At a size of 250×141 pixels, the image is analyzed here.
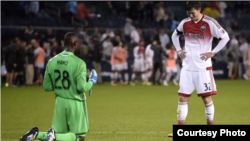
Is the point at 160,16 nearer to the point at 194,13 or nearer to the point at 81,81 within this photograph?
the point at 194,13

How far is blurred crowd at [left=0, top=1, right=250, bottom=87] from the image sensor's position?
1118 inches

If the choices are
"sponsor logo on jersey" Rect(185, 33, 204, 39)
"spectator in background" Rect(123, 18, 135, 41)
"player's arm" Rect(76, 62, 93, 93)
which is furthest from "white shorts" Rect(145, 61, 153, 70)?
"player's arm" Rect(76, 62, 93, 93)

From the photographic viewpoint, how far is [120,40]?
104 ft

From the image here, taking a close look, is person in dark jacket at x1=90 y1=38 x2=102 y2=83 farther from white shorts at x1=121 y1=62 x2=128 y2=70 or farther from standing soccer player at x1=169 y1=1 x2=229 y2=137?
standing soccer player at x1=169 y1=1 x2=229 y2=137

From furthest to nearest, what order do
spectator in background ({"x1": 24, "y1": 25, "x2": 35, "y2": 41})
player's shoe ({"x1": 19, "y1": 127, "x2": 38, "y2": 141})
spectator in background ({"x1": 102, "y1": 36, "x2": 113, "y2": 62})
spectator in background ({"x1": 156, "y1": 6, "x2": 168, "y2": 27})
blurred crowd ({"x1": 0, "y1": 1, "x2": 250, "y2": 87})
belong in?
1. spectator in background ({"x1": 156, "y1": 6, "x2": 168, "y2": 27})
2. spectator in background ({"x1": 102, "y1": 36, "x2": 113, "y2": 62})
3. spectator in background ({"x1": 24, "y1": 25, "x2": 35, "y2": 41})
4. blurred crowd ({"x1": 0, "y1": 1, "x2": 250, "y2": 87})
5. player's shoe ({"x1": 19, "y1": 127, "x2": 38, "y2": 141})

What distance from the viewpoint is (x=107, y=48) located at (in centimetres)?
3162

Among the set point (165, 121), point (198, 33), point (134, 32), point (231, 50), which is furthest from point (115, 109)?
point (231, 50)

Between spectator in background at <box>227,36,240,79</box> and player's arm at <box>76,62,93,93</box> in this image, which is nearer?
player's arm at <box>76,62,93,93</box>

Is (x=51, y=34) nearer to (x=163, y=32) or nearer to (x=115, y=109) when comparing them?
(x=163, y=32)

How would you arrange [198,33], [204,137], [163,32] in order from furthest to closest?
[163,32] → [198,33] → [204,137]

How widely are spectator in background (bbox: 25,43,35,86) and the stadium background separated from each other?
96 cm

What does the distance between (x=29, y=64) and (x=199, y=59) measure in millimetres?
18674

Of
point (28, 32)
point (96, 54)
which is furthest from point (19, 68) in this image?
point (96, 54)

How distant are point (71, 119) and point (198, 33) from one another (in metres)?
3.65
